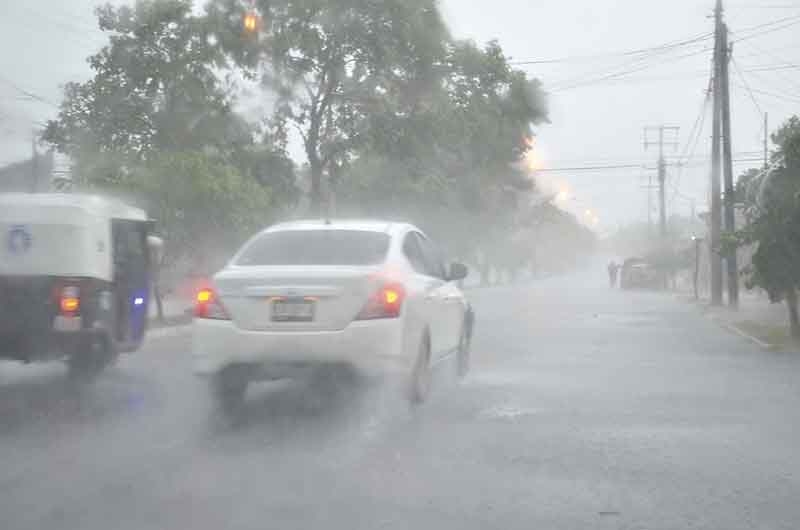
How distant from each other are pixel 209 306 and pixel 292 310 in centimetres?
77

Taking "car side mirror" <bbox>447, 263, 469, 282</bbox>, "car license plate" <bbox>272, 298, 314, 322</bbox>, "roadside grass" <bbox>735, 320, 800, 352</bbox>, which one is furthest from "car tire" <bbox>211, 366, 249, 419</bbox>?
"roadside grass" <bbox>735, 320, 800, 352</bbox>

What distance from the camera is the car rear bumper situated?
839cm

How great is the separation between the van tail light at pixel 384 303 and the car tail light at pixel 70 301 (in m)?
3.12

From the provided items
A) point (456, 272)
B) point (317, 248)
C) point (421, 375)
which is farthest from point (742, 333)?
point (317, 248)

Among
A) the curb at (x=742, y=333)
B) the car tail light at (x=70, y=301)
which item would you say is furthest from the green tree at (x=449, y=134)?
the car tail light at (x=70, y=301)

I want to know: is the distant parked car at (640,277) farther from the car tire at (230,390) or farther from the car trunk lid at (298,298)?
the car trunk lid at (298,298)

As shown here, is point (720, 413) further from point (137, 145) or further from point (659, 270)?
point (659, 270)

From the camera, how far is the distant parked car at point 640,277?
6234 centimetres

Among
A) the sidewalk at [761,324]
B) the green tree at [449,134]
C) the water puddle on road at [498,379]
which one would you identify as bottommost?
the sidewalk at [761,324]

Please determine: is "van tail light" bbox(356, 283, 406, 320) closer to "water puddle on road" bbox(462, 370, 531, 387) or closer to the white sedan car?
the white sedan car

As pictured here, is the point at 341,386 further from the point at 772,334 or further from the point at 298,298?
the point at 772,334

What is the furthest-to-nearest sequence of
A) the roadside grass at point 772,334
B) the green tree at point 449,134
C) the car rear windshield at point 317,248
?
the green tree at point 449,134 → the roadside grass at point 772,334 → the car rear windshield at point 317,248

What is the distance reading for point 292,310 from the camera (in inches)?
334

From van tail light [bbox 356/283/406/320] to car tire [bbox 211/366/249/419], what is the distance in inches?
45.8
